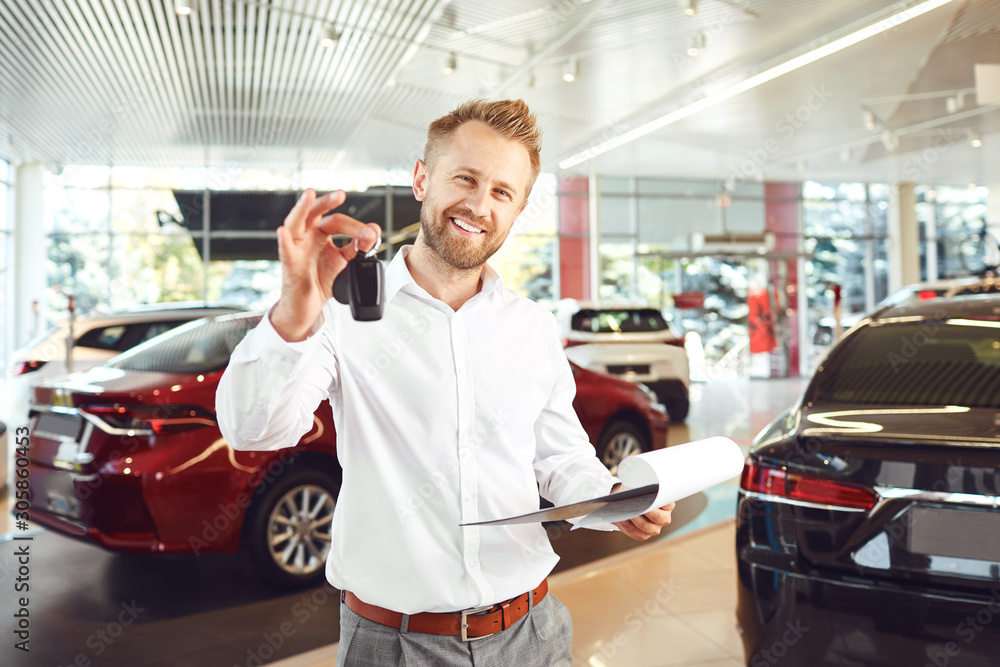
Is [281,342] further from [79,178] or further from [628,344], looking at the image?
[79,178]

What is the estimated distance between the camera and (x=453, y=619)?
1.17 meters

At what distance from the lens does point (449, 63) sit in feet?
26.0

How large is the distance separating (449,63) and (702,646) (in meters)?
Result: 6.53

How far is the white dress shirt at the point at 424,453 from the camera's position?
3.80 feet

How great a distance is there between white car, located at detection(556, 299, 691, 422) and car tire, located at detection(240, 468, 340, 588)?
13.5ft

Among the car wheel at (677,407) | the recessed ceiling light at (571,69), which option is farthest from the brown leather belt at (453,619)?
the recessed ceiling light at (571,69)

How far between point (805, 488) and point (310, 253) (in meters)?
1.66

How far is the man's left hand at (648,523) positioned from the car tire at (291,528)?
2.14 metres

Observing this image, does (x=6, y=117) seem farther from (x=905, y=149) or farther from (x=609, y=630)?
(x=905, y=149)

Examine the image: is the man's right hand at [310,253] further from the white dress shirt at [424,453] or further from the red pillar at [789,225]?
the red pillar at [789,225]

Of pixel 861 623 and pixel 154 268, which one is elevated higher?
pixel 154 268

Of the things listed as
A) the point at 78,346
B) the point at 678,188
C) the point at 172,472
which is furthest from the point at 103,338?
the point at 678,188

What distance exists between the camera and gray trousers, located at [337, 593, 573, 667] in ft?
3.81

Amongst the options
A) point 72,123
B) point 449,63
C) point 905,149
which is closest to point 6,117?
point 72,123
